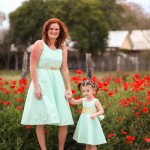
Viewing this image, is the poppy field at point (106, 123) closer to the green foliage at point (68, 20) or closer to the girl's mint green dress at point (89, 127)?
the girl's mint green dress at point (89, 127)

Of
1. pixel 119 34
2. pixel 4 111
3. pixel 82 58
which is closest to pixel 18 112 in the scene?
pixel 4 111

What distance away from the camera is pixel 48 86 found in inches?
227

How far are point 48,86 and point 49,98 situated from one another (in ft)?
0.52

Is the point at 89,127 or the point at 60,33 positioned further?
the point at 60,33

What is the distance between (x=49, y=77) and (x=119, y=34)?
48797 millimetres

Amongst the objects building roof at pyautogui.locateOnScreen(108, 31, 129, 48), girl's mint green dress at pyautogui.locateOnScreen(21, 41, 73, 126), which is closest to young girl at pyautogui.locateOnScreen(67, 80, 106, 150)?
girl's mint green dress at pyautogui.locateOnScreen(21, 41, 73, 126)

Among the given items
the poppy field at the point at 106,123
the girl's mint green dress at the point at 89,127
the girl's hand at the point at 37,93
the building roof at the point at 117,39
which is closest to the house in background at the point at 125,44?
the building roof at the point at 117,39

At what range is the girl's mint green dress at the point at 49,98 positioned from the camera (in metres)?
5.65

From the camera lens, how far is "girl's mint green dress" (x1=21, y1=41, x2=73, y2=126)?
565 centimetres

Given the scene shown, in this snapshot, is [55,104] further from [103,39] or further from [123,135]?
[103,39]

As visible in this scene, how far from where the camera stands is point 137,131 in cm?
734

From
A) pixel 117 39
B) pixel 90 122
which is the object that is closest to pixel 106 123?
pixel 90 122

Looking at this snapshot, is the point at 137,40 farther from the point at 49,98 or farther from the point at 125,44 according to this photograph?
the point at 49,98

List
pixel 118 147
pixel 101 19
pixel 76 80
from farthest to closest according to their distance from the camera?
pixel 101 19 < pixel 76 80 < pixel 118 147
